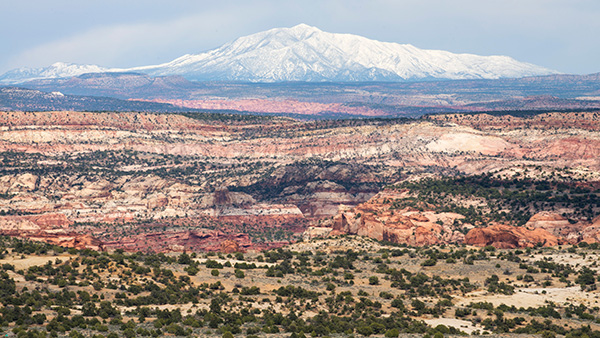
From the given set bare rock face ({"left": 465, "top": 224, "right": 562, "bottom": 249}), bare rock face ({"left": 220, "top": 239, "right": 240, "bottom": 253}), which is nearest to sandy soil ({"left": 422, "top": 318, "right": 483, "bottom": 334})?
bare rock face ({"left": 465, "top": 224, "right": 562, "bottom": 249})

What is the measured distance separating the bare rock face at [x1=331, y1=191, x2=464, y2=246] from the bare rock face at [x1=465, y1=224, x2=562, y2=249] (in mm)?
6059

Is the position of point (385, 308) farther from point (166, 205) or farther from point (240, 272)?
point (166, 205)

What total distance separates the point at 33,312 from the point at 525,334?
33.1m

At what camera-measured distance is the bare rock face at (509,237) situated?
348 ft

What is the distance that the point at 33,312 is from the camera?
62562 mm

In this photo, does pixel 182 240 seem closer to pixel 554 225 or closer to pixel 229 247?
pixel 229 247

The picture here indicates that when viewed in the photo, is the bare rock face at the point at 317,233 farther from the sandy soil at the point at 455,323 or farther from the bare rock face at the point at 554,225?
the sandy soil at the point at 455,323

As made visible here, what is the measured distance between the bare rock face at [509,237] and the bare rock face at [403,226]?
19.9 ft

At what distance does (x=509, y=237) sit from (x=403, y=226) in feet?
49.6

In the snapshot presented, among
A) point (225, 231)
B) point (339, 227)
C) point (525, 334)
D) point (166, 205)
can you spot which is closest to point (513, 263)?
point (525, 334)

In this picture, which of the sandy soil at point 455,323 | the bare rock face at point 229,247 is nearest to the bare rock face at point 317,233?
the bare rock face at point 229,247

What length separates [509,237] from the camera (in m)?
107

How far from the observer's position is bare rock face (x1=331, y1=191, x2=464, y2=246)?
116 m

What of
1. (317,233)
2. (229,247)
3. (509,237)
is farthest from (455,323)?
(317,233)
